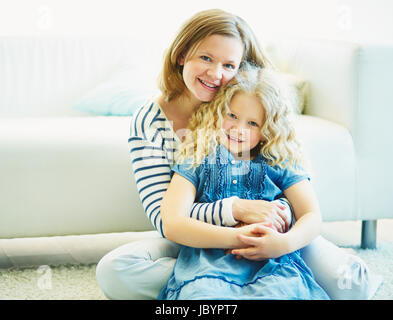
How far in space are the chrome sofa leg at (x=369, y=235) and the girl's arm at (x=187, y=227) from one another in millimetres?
640

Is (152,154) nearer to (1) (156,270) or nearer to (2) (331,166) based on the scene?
(1) (156,270)

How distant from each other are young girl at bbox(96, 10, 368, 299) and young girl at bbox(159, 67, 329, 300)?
3 cm

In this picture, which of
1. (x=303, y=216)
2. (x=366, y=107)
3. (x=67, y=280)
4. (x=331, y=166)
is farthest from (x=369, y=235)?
(x=67, y=280)

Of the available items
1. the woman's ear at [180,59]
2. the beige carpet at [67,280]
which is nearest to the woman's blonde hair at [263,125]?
the woman's ear at [180,59]

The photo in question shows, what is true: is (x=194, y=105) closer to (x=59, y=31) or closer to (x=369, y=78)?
(x=369, y=78)

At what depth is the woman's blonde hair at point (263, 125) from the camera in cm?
93

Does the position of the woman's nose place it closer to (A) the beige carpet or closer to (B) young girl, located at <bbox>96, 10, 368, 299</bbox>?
(B) young girl, located at <bbox>96, 10, 368, 299</bbox>

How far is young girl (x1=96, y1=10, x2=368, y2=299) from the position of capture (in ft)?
2.89

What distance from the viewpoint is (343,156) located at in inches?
50.1

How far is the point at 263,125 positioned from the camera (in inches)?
37.0

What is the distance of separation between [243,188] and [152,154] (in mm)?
199

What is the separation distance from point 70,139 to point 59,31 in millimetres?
881

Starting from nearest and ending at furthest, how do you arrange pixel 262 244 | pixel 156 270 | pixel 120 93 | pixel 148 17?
pixel 262 244, pixel 156 270, pixel 120 93, pixel 148 17

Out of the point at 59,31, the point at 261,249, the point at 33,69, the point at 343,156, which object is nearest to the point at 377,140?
the point at 343,156
